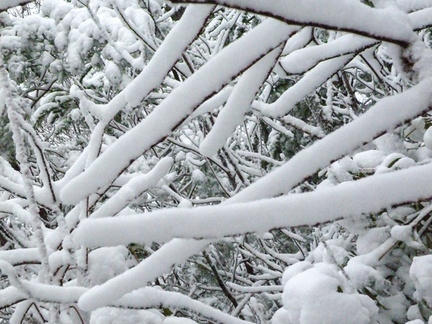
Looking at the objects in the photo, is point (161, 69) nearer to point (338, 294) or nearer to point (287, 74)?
point (287, 74)

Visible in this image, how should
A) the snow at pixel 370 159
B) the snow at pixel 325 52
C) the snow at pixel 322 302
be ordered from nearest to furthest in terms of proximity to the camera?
the snow at pixel 325 52
the snow at pixel 322 302
the snow at pixel 370 159

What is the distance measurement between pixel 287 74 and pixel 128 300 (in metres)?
0.64

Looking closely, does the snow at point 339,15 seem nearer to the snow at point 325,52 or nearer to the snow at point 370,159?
the snow at point 325,52

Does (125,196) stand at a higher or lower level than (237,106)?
lower

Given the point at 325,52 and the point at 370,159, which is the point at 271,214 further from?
the point at 370,159

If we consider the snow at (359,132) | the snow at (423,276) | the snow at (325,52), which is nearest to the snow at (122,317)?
the snow at (423,276)

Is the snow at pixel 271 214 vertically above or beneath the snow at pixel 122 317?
above

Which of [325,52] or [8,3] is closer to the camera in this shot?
[8,3]

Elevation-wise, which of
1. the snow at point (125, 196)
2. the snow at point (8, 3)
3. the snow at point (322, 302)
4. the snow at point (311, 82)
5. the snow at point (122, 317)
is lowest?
the snow at point (122, 317)

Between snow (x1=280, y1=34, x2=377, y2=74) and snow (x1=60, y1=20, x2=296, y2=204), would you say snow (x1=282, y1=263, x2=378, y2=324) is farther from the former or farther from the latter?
snow (x1=60, y1=20, x2=296, y2=204)

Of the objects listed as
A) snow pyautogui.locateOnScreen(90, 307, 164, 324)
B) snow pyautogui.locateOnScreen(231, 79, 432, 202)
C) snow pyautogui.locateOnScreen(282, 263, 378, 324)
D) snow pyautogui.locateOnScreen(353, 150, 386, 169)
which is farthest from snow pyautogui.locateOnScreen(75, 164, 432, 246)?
snow pyautogui.locateOnScreen(353, 150, 386, 169)

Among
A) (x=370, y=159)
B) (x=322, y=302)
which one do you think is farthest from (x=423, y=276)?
(x=370, y=159)

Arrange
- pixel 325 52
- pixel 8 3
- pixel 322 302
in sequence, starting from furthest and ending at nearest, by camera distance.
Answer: pixel 322 302, pixel 325 52, pixel 8 3

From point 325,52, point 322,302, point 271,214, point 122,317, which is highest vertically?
point 325,52
